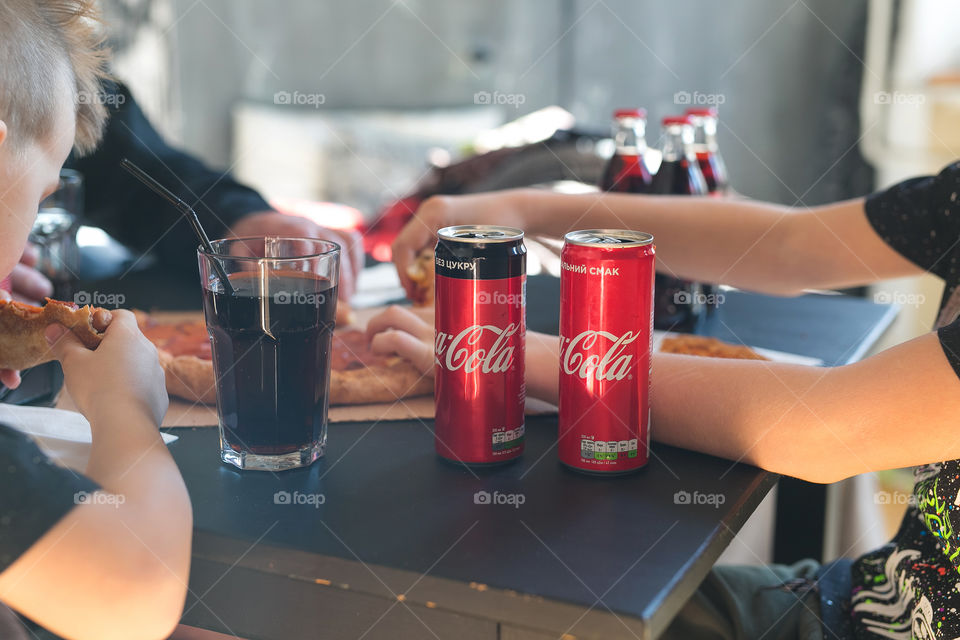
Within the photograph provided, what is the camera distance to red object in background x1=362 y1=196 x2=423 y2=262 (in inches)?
78.4

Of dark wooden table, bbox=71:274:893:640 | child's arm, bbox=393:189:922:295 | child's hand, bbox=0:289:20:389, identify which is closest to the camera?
dark wooden table, bbox=71:274:893:640

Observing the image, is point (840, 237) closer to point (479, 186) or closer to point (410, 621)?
point (410, 621)

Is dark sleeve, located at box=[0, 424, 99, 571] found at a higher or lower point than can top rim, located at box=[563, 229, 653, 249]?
lower

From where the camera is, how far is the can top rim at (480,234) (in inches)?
25.8

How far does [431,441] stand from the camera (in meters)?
0.77

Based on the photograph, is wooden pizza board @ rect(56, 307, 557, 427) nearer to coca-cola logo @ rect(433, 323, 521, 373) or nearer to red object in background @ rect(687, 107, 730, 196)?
coca-cola logo @ rect(433, 323, 521, 373)

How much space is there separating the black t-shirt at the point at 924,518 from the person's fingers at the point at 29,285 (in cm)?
95

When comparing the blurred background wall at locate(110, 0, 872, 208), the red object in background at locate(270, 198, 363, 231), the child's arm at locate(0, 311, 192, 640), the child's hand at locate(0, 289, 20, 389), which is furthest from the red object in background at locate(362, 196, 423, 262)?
the blurred background wall at locate(110, 0, 872, 208)

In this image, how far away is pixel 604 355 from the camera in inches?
26.5

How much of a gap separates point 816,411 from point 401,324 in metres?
0.39

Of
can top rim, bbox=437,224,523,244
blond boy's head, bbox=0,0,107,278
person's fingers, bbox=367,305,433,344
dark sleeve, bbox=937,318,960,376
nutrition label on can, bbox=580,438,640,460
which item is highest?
blond boy's head, bbox=0,0,107,278

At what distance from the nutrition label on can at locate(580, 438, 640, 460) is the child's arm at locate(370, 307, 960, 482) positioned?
67 mm

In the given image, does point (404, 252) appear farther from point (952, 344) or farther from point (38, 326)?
point (952, 344)

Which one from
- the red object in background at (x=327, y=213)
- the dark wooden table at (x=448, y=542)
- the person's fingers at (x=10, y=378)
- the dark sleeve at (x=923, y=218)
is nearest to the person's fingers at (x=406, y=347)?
the dark wooden table at (x=448, y=542)
